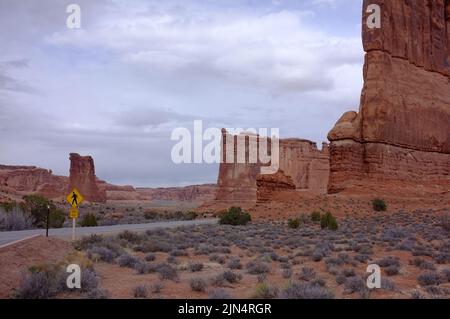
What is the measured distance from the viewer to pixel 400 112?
140 feet

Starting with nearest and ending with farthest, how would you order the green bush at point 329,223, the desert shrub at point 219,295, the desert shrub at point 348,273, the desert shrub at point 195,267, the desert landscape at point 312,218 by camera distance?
the desert shrub at point 219,295, the desert landscape at point 312,218, the desert shrub at point 348,273, the desert shrub at point 195,267, the green bush at point 329,223

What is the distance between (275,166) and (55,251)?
203 feet

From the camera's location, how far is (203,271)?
11.4 m

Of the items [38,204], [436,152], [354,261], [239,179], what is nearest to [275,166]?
[239,179]

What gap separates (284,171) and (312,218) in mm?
33889

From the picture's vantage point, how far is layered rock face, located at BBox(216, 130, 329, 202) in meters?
66.7

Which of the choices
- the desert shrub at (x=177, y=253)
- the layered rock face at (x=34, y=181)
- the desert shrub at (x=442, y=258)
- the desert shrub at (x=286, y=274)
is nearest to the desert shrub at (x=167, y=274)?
the desert shrub at (x=286, y=274)

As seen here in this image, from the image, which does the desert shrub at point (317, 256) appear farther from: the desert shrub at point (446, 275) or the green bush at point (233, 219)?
the green bush at point (233, 219)

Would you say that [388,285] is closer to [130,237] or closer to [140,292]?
[140,292]

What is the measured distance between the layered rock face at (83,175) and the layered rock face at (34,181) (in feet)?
26.1

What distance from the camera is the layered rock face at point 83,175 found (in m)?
86.8

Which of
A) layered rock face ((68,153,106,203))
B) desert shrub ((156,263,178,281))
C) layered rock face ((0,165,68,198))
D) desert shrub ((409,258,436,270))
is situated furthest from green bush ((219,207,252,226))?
layered rock face ((0,165,68,198))

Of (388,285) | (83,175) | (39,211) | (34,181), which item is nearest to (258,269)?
(388,285)
